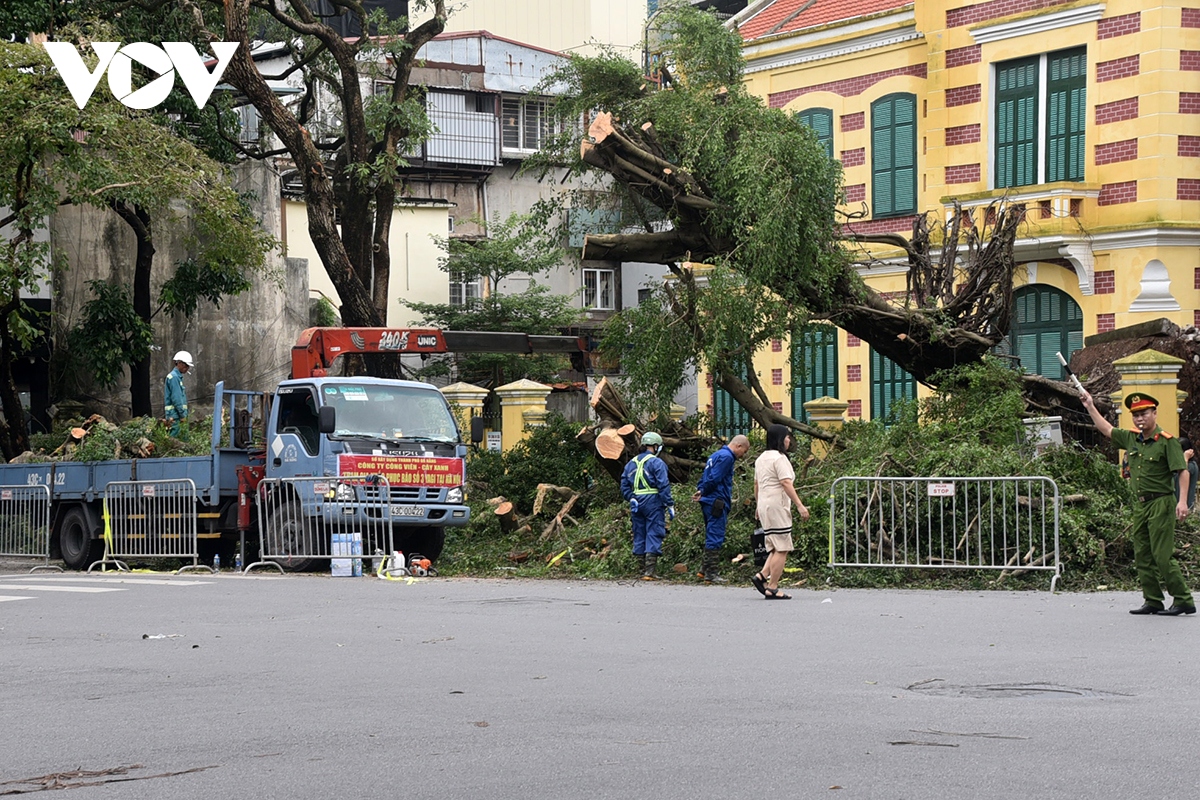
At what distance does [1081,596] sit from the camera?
14.9 meters

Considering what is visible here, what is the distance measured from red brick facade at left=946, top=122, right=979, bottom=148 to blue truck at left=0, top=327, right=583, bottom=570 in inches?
413

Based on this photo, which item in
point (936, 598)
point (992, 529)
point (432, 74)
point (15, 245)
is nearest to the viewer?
point (936, 598)

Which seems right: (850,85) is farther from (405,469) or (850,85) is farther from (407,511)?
(407,511)

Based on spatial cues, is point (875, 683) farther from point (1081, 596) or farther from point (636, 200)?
point (636, 200)

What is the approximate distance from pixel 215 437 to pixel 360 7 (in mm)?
10620

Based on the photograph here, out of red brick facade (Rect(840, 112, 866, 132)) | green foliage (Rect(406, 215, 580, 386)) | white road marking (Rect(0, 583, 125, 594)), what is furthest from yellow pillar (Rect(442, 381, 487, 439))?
green foliage (Rect(406, 215, 580, 386))

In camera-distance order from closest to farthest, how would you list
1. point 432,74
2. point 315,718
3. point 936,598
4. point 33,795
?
1. point 33,795
2. point 315,718
3. point 936,598
4. point 432,74

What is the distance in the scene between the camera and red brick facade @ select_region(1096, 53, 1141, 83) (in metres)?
24.5

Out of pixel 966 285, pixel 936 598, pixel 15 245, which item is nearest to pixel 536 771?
pixel 936 598

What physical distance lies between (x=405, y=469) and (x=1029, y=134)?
42.4 feet

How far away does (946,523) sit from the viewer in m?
16.5

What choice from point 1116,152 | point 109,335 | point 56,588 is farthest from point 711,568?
point 109,335

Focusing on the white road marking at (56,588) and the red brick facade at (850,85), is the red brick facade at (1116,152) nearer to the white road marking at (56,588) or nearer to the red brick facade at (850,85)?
the red brick facade at (850,85)
